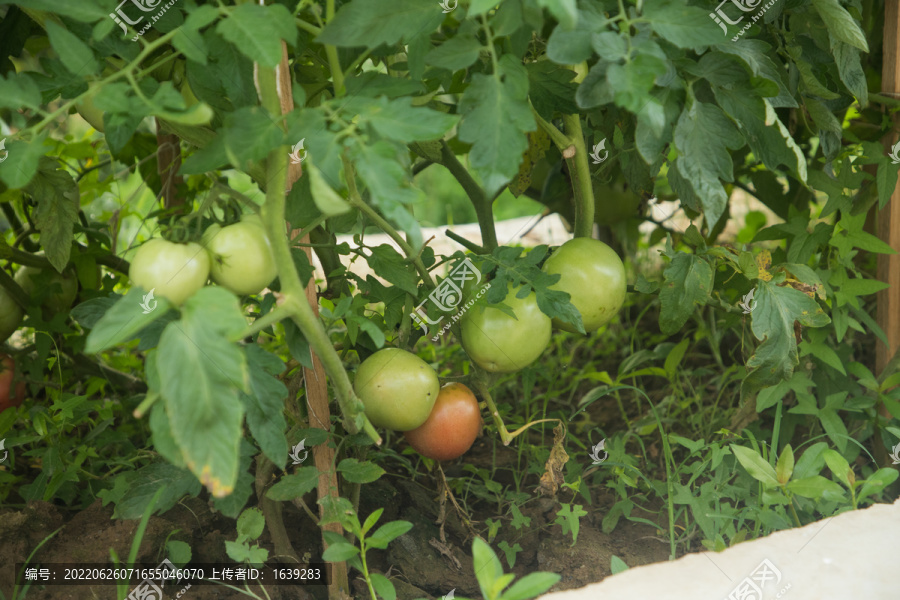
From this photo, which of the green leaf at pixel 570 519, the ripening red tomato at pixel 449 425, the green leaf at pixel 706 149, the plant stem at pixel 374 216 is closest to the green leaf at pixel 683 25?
the green leaf at pixel 706 149

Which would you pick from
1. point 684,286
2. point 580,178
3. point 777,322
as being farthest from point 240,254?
point 777,322

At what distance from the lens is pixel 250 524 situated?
1.03m

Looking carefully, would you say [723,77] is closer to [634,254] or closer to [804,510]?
[804,510]

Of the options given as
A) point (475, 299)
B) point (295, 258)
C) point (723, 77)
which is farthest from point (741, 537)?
point (295, 258)

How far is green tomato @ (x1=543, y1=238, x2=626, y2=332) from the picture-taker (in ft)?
3.67

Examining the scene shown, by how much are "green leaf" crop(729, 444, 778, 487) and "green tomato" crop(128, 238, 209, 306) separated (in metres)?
0.83

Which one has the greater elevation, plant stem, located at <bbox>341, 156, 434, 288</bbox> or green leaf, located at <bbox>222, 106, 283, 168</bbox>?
green leaf, located at <bbox>222, 106, 283, 168</bbox>

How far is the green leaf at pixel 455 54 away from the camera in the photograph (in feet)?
2.72

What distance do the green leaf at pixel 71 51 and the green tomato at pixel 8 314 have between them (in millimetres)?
843

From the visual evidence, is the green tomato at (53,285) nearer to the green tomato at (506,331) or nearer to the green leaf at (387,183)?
the green tomato at (506,331)

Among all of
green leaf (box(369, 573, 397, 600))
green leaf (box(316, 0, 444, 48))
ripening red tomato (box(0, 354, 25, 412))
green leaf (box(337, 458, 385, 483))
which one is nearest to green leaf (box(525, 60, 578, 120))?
green leaf (box(316, 0, 444, 48))

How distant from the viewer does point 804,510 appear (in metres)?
1.27

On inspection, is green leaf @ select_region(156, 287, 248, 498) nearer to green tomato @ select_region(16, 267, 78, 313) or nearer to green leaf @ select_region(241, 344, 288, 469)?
green leaf @ select_region(241, 344, 288, 469)

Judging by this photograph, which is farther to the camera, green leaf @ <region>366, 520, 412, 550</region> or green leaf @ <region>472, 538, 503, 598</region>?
green leaf @ <region>366, 520, 412, 550</region>
